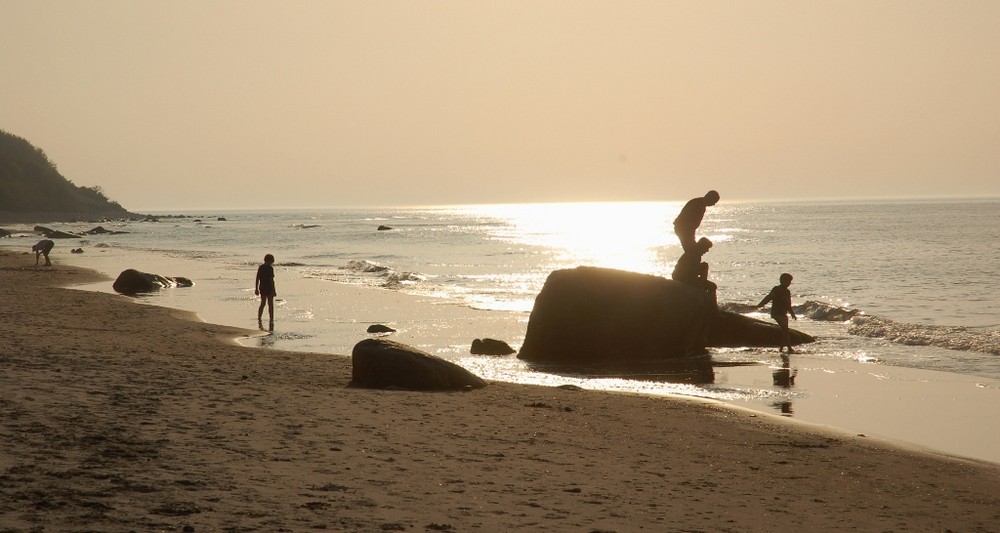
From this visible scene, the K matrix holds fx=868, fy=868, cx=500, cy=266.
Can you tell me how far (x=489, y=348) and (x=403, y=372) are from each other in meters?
5.32

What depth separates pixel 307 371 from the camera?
14.4m

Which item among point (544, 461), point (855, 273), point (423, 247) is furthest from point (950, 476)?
point (423, 247)

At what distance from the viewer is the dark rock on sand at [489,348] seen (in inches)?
726

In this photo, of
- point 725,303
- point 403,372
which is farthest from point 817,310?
point 403,372

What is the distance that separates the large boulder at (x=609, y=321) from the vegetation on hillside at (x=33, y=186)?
437 ft

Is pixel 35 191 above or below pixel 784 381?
above

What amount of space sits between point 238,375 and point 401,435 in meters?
4.56

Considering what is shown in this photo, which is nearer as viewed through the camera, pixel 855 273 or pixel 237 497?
pixel 237 497

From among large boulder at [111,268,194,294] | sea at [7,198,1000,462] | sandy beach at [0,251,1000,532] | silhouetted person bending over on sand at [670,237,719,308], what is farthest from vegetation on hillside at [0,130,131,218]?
sandy beach at [0,251,1000,532]

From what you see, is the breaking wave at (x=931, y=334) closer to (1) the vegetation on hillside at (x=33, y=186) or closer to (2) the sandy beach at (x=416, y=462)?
(2) the sandy beach at (x=416, y=462)

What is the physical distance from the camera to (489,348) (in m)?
18.5

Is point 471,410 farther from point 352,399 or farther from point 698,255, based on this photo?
point 698,255

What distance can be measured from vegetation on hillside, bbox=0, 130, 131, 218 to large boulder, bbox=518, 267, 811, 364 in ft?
437

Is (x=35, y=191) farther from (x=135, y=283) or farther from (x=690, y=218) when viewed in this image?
(x=690, y=218)
